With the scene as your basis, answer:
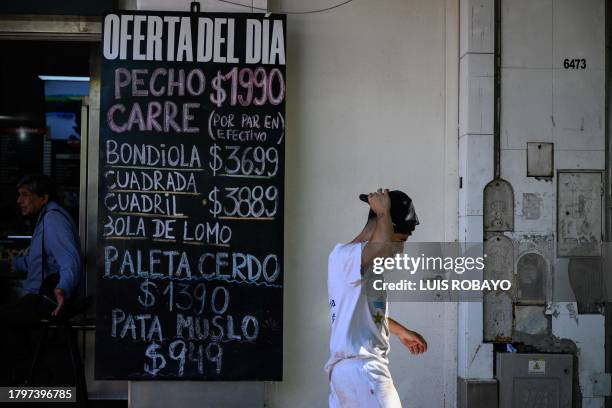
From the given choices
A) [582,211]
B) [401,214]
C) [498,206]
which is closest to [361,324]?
[401,214]

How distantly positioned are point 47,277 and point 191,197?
159cm

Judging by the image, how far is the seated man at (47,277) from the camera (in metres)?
7.34

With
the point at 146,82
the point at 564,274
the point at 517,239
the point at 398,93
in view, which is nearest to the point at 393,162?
the point at 398,93

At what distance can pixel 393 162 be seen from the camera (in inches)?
291

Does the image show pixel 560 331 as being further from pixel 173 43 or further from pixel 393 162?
pixel 173 43

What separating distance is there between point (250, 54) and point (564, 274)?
3.25 meters

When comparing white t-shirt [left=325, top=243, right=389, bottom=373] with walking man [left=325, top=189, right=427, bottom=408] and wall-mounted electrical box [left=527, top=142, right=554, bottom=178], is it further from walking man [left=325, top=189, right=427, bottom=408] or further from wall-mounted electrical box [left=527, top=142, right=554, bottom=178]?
wall-mounted electrical box [left=527, top=142, right=554, bottom=178]

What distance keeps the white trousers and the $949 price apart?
2702 mm

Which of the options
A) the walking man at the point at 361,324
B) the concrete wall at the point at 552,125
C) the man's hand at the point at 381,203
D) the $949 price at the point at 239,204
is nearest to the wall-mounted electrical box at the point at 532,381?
the concrete wall at the point at 552,125

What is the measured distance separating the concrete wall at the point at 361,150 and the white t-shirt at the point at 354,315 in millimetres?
2766

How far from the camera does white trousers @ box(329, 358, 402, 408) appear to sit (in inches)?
168

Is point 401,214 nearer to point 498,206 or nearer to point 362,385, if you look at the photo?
point 362,385

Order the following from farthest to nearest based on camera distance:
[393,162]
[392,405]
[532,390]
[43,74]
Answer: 1. [43,74]
2. [393,162]
3. [532,390]
4. [392,405]

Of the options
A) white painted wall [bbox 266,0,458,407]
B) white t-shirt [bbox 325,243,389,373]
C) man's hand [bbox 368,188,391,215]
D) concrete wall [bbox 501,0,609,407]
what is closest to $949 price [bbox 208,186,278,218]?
white painted wall [bbox 266,0,458,407]
